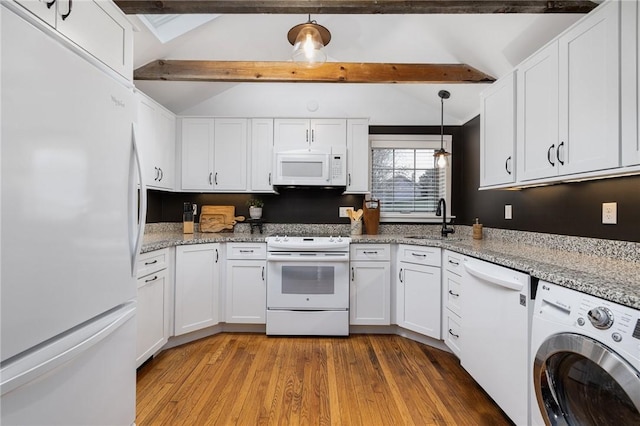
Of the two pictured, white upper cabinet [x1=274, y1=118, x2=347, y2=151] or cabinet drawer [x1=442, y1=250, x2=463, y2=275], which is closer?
cabinet drawer [x1=442, y1=250, x2=463, y2=275]

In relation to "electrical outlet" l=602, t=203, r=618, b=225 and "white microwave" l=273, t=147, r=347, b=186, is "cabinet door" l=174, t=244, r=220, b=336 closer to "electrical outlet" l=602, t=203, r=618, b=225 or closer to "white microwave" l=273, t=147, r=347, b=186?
"white microwave" l=273, t=147, r=347, b=186

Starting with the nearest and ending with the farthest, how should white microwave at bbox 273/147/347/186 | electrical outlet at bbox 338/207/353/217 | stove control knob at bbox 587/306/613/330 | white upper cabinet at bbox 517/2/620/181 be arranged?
stove control knob at bbox 587/306/613/330, white upper cabinet at bbox 517/2/620/181, white microwave at bbox 273/147/347/186, electrical outlet at bbox 338/207/353/217

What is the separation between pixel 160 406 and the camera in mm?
1792

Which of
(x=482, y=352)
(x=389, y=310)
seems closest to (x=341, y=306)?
(x=389, y=310)

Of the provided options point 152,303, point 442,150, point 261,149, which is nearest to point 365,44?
point 442,150

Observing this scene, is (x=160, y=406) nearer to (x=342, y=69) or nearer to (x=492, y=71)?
(x=342, y=69)

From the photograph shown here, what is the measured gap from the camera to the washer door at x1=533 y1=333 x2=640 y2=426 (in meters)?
0.92

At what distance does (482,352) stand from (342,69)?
2601 mm

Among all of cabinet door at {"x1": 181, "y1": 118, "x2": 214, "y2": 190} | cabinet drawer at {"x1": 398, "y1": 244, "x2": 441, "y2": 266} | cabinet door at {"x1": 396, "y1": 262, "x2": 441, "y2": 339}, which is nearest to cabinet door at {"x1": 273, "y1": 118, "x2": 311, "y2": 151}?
cabinet door at {"x1": 181, "y1": 118, "x2": 214, "y2": 190}

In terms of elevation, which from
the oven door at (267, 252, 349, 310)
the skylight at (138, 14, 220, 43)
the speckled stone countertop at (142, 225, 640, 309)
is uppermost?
the skylight at (138, 14, 220, 43)

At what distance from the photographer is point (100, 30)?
1.27 metres

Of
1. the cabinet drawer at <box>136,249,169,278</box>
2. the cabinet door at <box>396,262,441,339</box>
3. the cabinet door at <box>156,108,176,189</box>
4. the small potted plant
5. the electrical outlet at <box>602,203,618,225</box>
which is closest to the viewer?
the electrical outlet at <box>602,203,618,225</box>

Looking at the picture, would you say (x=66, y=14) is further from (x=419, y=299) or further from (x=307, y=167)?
(x=419, y=299)

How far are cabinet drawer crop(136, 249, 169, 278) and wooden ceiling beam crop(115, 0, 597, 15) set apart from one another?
5.36 feet
